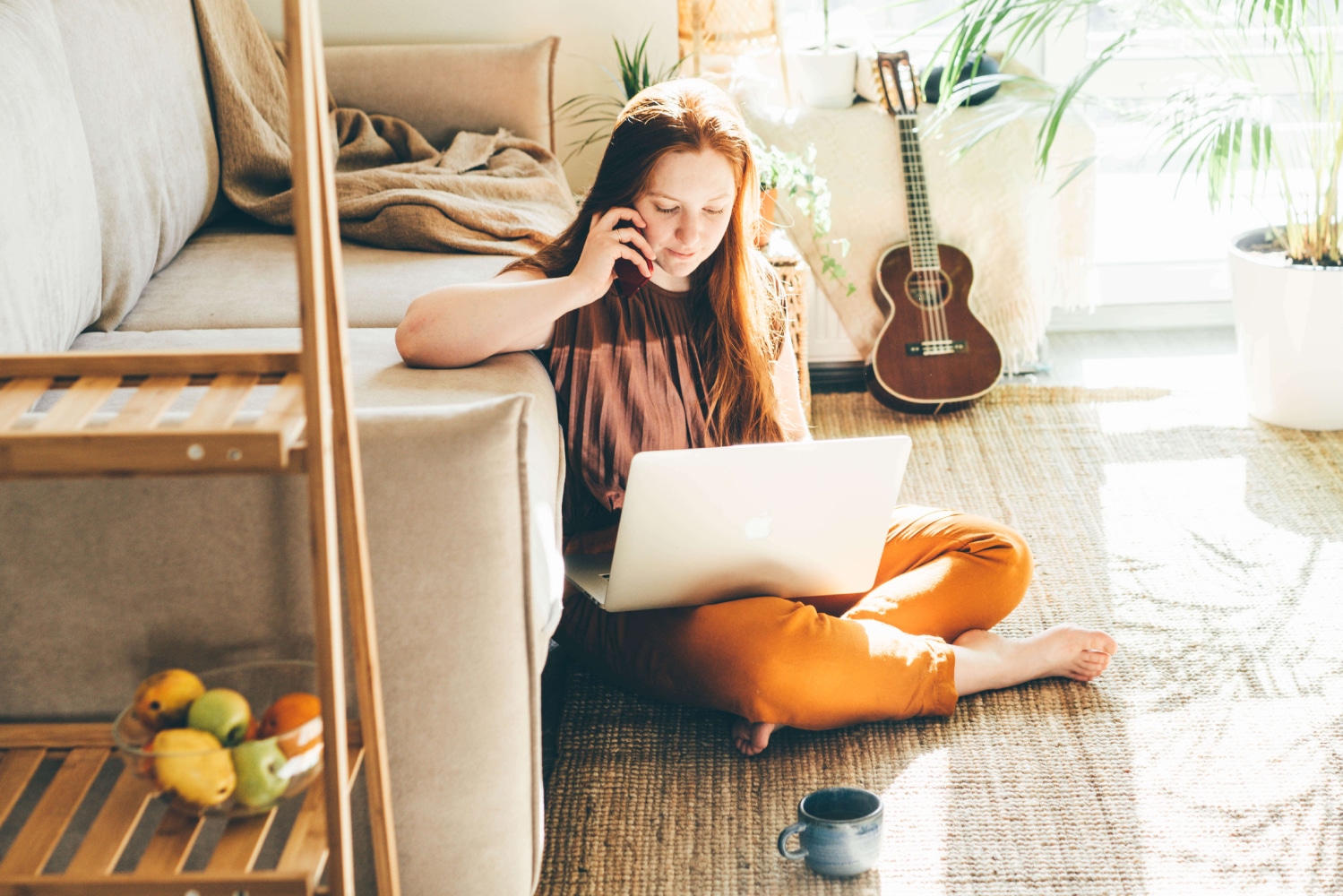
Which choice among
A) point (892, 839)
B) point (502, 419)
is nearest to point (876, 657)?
point (892, 839)

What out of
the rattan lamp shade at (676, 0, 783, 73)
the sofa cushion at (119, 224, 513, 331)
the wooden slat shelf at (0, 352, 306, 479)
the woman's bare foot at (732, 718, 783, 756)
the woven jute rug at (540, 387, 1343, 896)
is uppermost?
the rattan lamp shade at (676, 0, 783, 73)

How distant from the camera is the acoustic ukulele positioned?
248 cm

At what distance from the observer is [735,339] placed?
1521 millimetres

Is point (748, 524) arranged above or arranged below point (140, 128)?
below

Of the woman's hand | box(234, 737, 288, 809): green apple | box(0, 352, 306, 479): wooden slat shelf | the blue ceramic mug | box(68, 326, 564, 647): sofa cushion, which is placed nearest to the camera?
box(0, 352, 306, 479): wooden slat shelf

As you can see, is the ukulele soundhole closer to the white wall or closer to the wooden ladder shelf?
the white wall

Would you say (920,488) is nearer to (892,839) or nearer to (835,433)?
(835,433)

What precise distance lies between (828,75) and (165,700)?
2.08 meters

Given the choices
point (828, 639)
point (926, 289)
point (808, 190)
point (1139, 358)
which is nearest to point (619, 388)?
point (828, 639)

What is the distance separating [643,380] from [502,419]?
57cm

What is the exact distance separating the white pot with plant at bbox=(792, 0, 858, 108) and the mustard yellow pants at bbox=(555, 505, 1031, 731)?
1.28 metres

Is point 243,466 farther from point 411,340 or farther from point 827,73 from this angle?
point 827,73

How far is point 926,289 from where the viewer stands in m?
2.54

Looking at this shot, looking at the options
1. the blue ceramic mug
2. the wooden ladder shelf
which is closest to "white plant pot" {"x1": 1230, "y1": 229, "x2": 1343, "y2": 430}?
the blue ceramic mug
